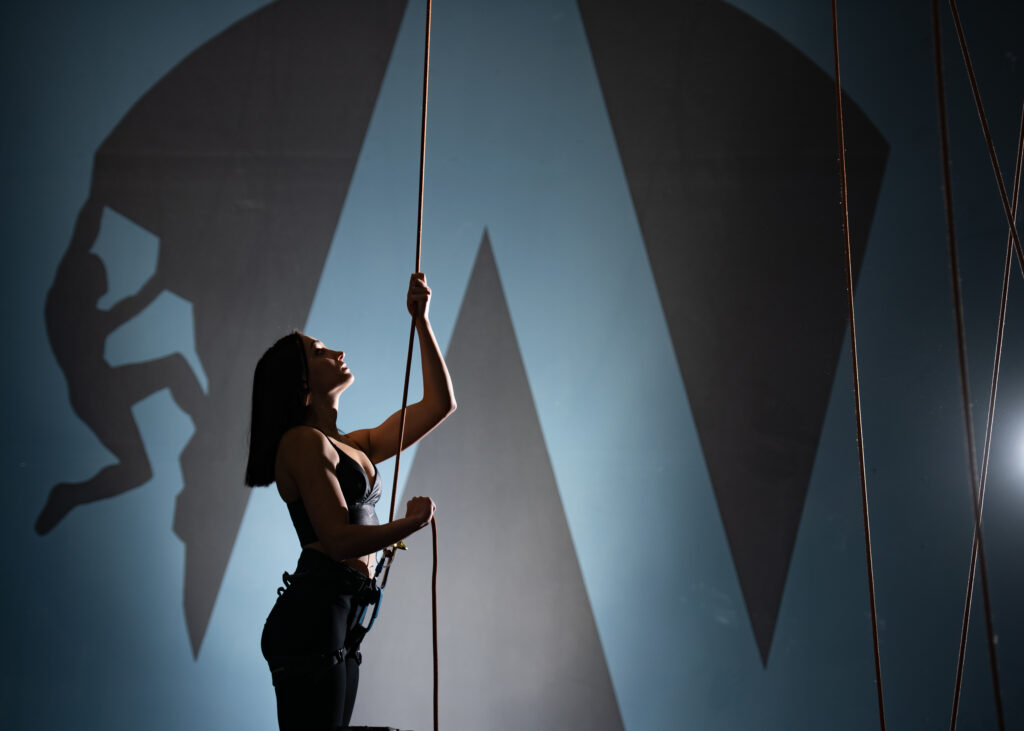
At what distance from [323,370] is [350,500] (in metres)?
0.26

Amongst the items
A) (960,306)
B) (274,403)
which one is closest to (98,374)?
(274,403)

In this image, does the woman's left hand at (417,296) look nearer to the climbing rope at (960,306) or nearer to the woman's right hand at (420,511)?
the woman's right hand at (420,511)

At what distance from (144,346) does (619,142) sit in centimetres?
157

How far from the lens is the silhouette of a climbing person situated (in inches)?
85.7

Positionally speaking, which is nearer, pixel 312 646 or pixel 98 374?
pixel 312 646

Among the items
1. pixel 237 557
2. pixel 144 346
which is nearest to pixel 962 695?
pixel 237 557

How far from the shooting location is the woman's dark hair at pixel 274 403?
4.42 feet

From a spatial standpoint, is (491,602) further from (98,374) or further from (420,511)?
(98,374)

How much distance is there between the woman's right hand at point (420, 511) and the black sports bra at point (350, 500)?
129 millimetres

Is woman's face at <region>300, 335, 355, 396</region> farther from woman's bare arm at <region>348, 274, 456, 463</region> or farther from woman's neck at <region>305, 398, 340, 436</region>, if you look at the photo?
woman's bare arm at <region>348, 274, 456, 463</region>

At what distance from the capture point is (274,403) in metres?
1.36

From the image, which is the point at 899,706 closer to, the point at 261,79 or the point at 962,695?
the point at 962,695

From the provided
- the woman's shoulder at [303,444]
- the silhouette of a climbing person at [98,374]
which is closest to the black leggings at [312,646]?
the woman's shoulder at [303,444]

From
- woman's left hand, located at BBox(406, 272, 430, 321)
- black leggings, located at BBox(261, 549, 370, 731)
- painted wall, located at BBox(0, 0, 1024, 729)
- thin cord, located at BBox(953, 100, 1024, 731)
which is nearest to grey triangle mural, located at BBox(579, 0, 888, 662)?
painted wall, located at BBox(0, 0, 1024, 729)
